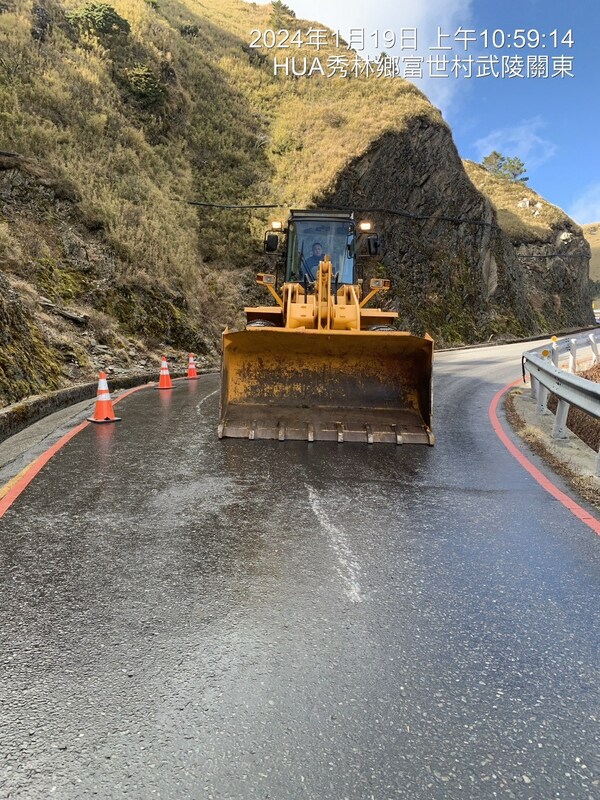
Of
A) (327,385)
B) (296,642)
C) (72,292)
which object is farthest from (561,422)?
(72,292)

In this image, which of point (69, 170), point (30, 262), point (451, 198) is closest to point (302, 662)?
point (30, 262)

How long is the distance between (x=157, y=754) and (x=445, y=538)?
8.66ft

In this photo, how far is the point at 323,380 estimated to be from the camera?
766 cm

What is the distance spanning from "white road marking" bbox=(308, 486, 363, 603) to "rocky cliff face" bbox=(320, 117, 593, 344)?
28462mm

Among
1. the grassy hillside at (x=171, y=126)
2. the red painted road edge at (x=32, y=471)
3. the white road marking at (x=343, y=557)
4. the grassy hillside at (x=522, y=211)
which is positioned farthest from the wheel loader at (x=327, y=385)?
the grassy hillside at (x=522, y=211)

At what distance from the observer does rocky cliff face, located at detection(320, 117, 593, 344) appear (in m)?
32.8

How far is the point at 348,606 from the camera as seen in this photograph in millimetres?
3084

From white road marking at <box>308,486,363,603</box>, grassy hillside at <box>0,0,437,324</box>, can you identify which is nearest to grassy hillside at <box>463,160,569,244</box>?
grassy hillside at <box>0,0,437,324</box>

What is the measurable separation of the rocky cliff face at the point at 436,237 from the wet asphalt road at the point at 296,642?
93.4ft

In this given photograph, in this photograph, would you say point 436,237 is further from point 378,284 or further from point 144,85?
point 378,284

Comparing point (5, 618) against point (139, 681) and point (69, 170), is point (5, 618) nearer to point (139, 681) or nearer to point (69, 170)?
point (139, 681)

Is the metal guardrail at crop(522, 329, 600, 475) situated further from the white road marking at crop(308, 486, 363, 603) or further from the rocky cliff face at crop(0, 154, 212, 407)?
the rocky cliff face at crop(0, 154, 212, 407)

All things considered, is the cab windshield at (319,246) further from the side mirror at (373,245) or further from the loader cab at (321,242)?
the side mirror at (373,245)

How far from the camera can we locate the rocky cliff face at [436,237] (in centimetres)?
3278
